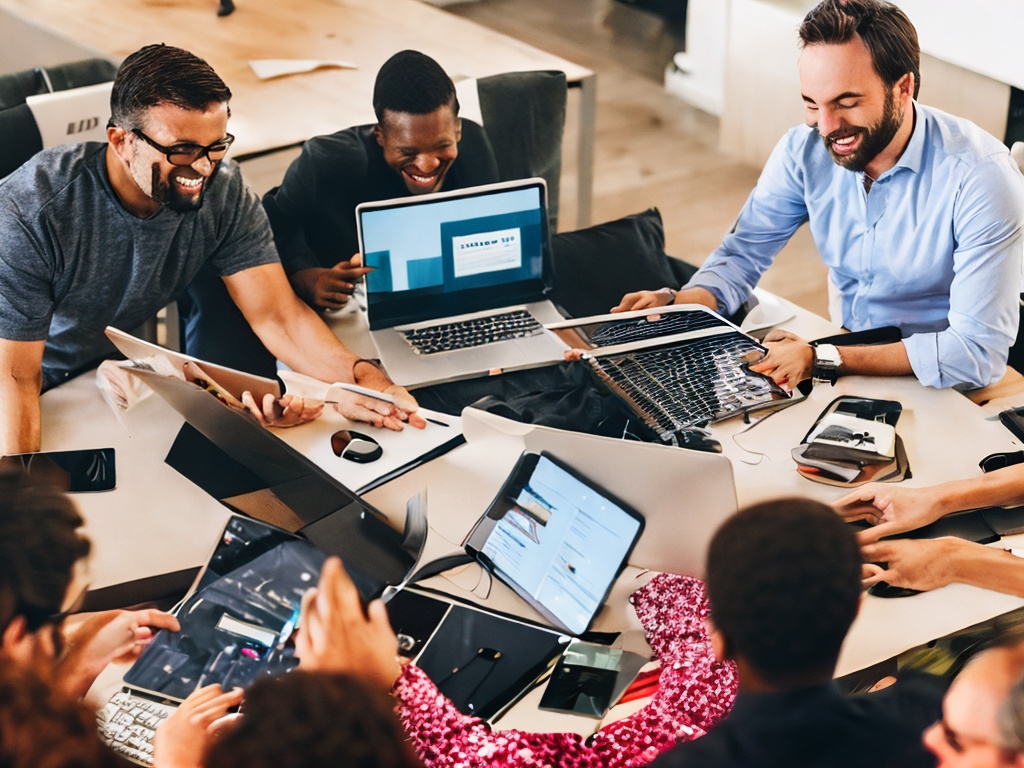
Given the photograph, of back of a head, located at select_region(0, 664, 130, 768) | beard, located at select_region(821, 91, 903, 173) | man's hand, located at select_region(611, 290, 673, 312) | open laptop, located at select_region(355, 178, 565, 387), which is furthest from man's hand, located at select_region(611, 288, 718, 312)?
back of a head, located at select_region(0, 664, 130, 768)

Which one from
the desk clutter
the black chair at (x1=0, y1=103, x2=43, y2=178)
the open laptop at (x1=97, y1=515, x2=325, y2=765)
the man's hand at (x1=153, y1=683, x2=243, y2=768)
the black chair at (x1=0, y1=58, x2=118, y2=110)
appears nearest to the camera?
the man's hand at (x1=153, y1=683, x2=243, y2=768)

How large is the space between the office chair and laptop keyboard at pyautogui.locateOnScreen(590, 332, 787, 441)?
1287 mm

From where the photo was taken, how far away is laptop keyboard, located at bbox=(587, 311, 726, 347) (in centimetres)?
227

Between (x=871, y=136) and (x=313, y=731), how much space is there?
1.76 meters

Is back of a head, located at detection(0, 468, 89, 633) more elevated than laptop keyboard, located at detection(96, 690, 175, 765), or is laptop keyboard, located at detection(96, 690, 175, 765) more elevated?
back of a head, located at detection(0, 468, 89, 633)

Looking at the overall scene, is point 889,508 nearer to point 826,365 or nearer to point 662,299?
point 826,365

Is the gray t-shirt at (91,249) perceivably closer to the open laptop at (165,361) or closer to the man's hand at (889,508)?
the open laptop at (165,361)

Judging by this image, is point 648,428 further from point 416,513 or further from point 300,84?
point 300,84

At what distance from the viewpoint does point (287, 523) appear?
6.02 feet

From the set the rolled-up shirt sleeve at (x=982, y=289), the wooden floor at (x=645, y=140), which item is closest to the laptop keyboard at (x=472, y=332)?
the rolled-up shirt sleeve at (x=982, y=289)

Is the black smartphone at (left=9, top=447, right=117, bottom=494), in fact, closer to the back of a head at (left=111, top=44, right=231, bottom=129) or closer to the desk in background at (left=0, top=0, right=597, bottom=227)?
the back of a head at (left=111, top=44, right=231, bottom=129)

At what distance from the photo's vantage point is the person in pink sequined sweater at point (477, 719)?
4.62 ft

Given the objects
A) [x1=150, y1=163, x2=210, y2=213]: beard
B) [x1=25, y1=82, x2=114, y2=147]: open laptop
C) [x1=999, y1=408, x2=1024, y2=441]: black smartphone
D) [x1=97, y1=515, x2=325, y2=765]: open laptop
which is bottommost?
[x1=97, y1=515, x2=325, y2=765]: open laptop

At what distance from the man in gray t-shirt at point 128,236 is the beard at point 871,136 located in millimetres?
1003
